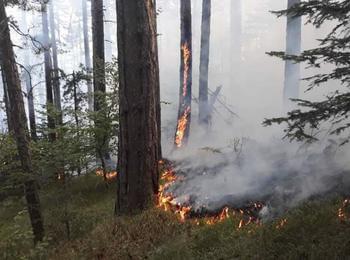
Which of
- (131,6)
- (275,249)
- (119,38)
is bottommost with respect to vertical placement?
(275,249)

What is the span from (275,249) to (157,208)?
2936mm

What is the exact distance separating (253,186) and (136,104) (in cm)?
278

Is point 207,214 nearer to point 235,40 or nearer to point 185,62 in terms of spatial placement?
point 185,62

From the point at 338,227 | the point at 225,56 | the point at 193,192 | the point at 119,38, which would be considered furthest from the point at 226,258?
the point at 225,56

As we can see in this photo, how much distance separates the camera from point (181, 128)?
16.7 meters

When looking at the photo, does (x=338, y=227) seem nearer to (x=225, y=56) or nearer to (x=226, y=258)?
(x=226, y=258)

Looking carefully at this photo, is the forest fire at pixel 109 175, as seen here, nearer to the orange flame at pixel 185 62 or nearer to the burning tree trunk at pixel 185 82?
the burning tree trunk at pixel 185 82

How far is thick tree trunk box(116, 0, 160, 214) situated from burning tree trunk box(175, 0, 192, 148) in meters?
8.91

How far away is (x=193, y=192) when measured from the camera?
819 centimetres

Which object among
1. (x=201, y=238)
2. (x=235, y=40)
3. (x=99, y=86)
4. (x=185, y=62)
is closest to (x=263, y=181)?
(x=201, y=238)

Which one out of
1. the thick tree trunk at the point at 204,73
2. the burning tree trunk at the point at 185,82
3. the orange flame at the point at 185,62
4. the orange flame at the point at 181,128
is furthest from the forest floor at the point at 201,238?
the thick tree trunk at the point at 204,73

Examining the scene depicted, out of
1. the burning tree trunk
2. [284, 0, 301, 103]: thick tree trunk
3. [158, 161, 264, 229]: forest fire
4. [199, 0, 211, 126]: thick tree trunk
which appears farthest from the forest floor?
[199, 0, 211, 126]: thick tree trunk

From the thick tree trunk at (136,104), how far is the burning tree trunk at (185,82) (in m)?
8.91

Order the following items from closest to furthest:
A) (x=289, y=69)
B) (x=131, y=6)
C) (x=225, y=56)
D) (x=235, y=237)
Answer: (x=235, y=237), (x=131, y=6), (x=289, y=69), (x=225, y=56)
